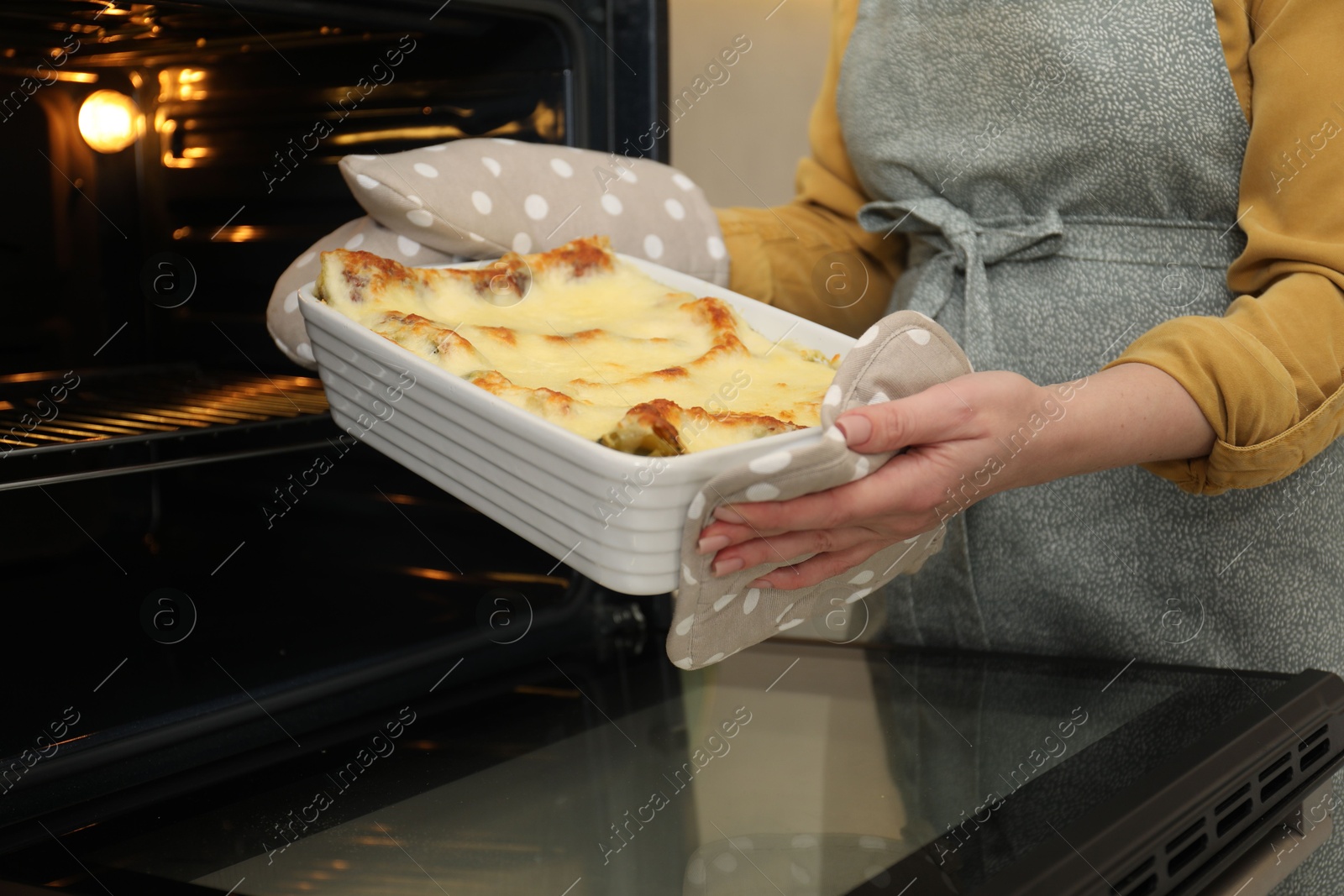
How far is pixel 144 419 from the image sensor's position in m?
0.76

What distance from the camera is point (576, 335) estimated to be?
0.62 meters

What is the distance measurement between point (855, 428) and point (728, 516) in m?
0.07

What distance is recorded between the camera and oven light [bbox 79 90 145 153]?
822 mm

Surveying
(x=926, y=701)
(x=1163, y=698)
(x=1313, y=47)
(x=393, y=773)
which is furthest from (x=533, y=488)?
(x=1313, y=47)

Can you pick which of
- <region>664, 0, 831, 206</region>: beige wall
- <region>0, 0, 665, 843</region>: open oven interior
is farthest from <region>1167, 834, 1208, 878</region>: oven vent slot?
<region>664, 0, 831, 206</region>: beige wall

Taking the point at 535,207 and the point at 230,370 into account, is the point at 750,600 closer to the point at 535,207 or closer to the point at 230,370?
the point at 535,207

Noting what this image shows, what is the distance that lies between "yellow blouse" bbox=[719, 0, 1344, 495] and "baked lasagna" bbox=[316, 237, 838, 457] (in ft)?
0.77

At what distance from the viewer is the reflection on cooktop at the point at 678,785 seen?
52 cm

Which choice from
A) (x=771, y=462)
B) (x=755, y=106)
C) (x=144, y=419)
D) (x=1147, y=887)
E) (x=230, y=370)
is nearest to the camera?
(x=771, y=462)

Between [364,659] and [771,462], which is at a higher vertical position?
[771,462]

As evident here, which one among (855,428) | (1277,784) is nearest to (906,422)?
(855,428)

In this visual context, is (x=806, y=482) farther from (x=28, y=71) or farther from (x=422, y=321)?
(x=28, y=71)

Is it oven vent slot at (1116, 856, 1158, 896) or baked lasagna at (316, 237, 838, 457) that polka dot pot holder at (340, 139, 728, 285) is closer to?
baked lasagna at (316, 237, 838, 457)

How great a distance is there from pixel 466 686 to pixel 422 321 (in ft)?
1.19
